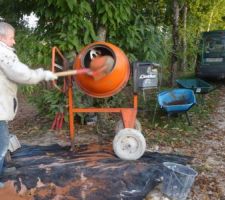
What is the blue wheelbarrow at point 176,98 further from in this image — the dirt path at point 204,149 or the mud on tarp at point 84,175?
the mud on tarp at point 84,175

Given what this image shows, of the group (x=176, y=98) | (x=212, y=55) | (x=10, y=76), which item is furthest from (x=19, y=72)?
(x=212, y=55)

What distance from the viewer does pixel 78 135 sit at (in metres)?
6.14

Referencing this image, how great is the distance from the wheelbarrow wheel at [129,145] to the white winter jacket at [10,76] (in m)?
1.35

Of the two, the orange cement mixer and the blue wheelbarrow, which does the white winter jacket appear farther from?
the blue wheelbarrow

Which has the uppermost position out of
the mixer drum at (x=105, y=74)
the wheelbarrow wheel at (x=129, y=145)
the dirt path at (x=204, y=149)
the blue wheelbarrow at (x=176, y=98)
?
the mixer drum at (x=105, y=74)

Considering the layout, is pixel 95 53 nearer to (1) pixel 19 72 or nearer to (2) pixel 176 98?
(1) pixel 19 72

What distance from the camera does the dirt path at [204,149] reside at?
422 cm

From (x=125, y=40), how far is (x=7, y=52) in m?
3.06

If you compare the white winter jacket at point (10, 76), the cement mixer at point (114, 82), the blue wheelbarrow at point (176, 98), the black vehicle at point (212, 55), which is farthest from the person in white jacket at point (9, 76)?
the black vehicle at point (212, 55)

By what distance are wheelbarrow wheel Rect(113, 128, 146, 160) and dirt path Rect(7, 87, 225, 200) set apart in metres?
0.68

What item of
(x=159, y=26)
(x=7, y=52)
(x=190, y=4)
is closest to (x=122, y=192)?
(x=7, y=52)

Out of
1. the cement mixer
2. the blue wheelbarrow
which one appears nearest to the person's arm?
the cement mixer

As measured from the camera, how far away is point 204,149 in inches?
221

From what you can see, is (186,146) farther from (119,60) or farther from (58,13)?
(58,13)
